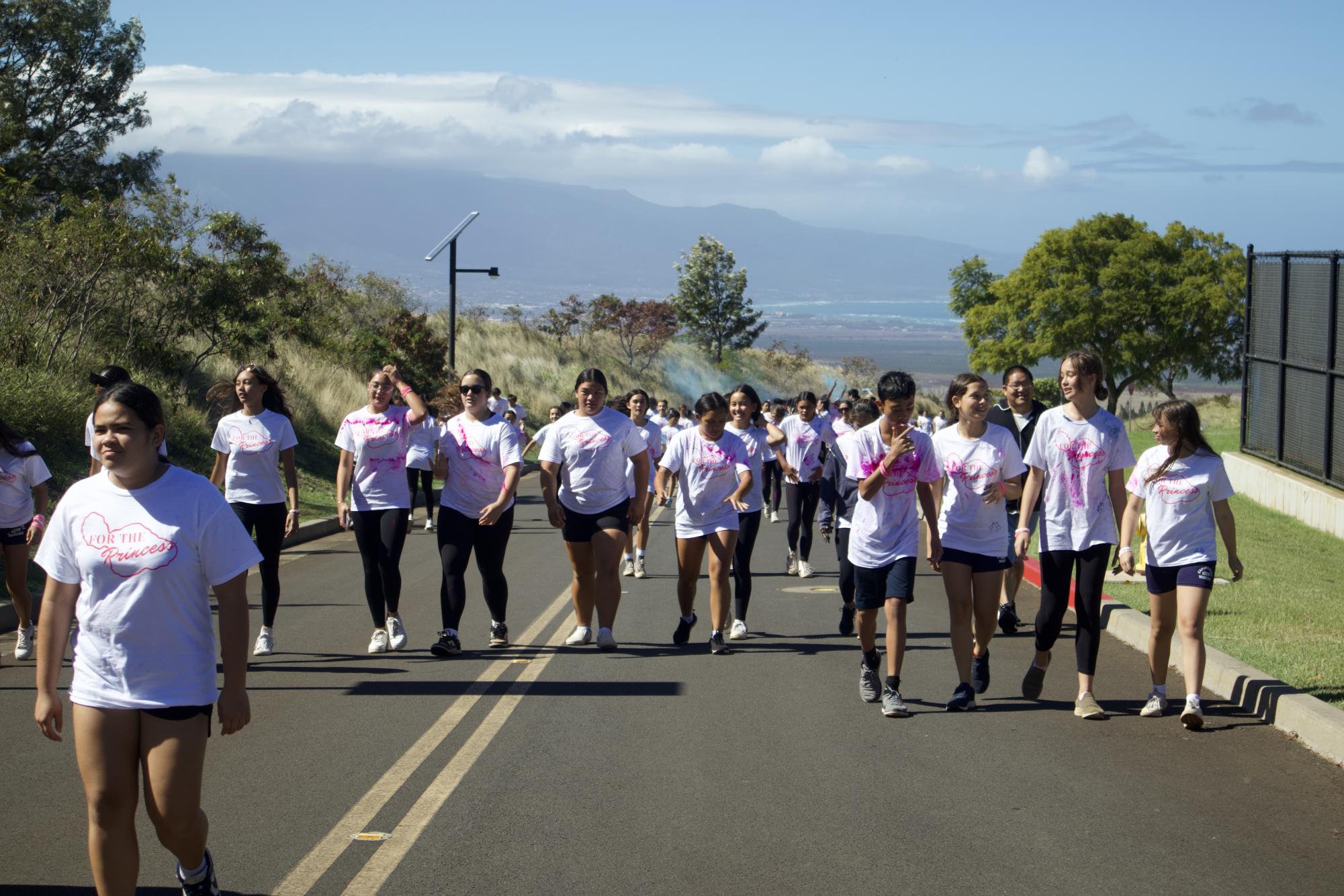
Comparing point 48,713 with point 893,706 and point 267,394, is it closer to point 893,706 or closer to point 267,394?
point 893,706

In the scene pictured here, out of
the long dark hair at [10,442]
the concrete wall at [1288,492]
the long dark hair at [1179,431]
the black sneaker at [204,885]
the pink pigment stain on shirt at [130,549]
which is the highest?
the long dark hair at [1179,431]

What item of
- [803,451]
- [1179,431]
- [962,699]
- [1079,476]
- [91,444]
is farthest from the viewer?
[803,451]

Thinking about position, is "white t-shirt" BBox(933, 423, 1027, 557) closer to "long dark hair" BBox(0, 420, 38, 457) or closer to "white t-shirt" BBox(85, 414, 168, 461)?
"white t-shirt" BBox(85, 414, 168, 461)

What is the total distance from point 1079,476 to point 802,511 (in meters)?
6.43

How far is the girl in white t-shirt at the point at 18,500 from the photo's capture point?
28.4ft

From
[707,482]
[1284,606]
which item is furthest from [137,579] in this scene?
[1284,606]

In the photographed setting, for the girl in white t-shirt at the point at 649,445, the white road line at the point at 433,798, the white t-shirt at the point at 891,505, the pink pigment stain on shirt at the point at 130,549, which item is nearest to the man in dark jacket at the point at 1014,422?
the white t-shirt at the point at 891,505

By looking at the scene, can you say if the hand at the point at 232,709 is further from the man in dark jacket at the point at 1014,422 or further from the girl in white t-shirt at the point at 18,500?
the man in dark jacket at the point at 1014,422

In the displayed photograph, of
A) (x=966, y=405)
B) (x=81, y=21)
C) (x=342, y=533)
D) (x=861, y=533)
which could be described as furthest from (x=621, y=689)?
(x=81, y=21)

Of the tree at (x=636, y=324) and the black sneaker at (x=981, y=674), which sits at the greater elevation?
the tree at (x=636, y=324)

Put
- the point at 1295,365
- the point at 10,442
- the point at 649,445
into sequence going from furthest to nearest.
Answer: the point at 1295,365 → the point at 649,445 → the point at 10,442

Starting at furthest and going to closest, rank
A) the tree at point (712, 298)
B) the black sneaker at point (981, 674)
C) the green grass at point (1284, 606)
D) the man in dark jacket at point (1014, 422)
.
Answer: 1. the tree at point (712, 298)
2. the man in dark jacket at point (1014, 422)
3. the green grass at point (1284, 606)
4. the black sneaker at point (981, 674)

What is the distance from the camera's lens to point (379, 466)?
932 cm

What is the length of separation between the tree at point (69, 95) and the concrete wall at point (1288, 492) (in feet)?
84.2
